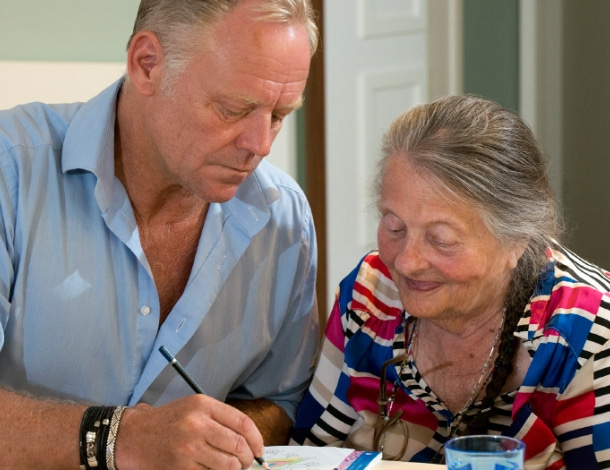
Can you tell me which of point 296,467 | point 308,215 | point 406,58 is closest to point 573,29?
point 406,58

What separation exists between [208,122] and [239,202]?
31 centimetres

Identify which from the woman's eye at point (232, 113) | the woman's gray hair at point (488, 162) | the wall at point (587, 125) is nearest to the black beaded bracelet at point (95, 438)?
the woman's eye at point (232, 113)

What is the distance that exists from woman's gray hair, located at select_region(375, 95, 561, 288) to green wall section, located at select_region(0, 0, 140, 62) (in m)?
1.49

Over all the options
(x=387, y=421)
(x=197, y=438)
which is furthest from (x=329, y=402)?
(x=197, y=438)

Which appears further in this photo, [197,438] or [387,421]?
[387,421]

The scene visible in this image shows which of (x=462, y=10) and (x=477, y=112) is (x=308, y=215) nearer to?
(x=477, y=112)

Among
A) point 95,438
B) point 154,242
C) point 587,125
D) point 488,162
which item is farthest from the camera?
point 587,125

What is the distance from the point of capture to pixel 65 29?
2.84 meters

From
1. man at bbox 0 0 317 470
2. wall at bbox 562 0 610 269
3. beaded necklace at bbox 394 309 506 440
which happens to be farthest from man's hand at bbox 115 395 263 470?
wall at bbox 562 0 610 269

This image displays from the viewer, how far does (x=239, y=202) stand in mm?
1898

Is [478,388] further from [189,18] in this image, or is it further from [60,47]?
[60,47]

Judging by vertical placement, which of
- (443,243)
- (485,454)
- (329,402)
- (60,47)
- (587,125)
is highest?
(60,47)

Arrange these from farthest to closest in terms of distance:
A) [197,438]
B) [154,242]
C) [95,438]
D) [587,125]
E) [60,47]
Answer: [587,125] → [60,47] → [154,242] → [95,438] → [197,438]

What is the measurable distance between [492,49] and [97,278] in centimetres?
317
